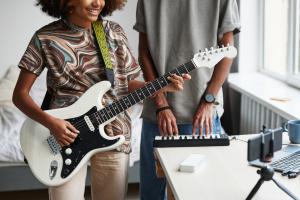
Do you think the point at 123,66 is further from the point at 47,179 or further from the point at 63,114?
the point at 47,179

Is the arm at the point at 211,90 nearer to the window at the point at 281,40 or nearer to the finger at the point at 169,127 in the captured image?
the finger at the point at 169,127

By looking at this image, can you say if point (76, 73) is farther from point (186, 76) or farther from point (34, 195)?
point (34, 195)

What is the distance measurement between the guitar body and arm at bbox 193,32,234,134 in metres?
0.32

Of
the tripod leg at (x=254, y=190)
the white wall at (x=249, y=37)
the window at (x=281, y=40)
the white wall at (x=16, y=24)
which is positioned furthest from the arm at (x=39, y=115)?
the white wall at (x=16, y=24)

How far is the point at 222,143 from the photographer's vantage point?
5.19 feet

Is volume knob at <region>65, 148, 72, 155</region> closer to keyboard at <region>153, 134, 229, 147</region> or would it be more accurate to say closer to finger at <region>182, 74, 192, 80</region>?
keyboard at <region>153, 134, 229, 147</region>

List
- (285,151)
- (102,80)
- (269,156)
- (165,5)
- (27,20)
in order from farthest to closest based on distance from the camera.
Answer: (27,20) → (165,5) → (102,80) → (285,151) → (269,156)

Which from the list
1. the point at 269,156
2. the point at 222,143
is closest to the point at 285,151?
A: the point at 222,143

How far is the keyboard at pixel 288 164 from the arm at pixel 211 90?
367 millimetres

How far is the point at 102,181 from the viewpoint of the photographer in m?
1.66

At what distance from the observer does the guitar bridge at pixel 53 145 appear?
63.6 inches

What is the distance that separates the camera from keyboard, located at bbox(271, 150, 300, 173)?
4.38ft

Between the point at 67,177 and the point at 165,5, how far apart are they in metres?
0.75

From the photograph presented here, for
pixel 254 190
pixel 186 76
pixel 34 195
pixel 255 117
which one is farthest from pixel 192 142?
pixel 34 195
